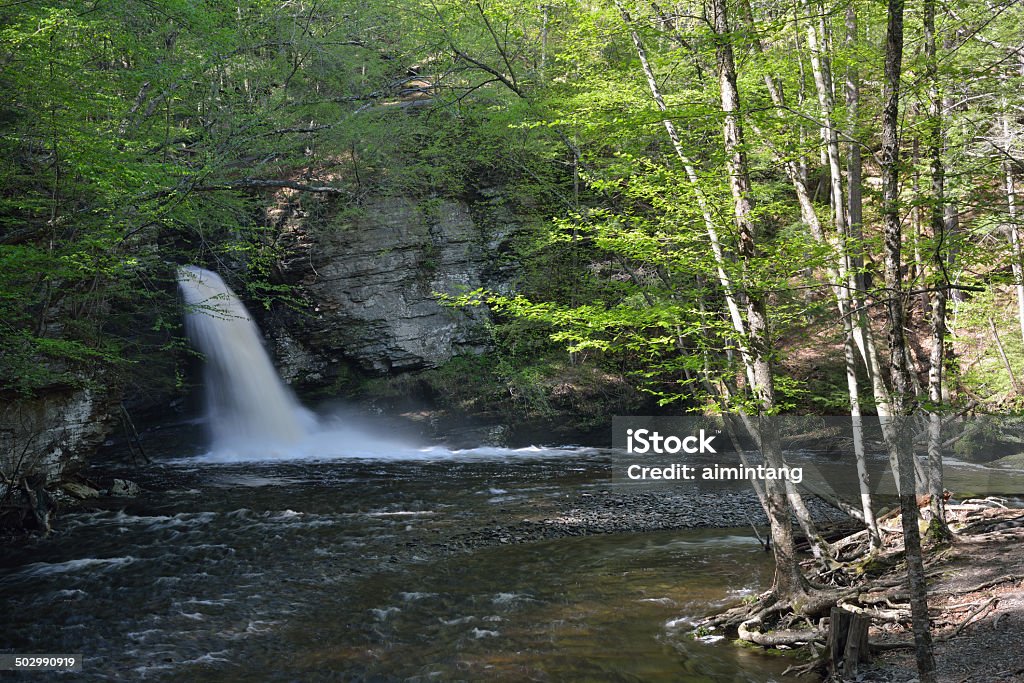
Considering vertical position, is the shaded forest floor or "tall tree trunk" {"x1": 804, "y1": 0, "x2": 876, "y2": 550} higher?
"tall tree trunk" {"x1": 804, "y1": 0, "x2": 876, "y2": 550}

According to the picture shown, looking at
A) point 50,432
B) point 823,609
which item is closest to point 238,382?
point 50,432

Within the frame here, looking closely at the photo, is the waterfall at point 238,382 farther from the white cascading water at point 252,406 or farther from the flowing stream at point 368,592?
the flowing stream at point 368,592

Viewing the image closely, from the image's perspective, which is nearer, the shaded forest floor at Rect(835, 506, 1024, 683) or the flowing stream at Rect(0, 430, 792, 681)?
the shaded forest floor at Rect(835, 506, 1024, 683)

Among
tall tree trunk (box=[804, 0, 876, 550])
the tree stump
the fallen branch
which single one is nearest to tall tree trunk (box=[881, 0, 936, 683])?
the tree stump

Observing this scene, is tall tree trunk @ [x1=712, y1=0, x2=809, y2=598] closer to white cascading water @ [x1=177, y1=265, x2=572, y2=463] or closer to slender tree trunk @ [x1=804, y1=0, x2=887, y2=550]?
slender tree trunk @ [x1=804, y1=0, x2=887, y2=550]

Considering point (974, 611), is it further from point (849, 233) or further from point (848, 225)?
point (848, 225)

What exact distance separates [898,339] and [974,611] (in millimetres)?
2902

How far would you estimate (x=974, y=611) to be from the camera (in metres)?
5.98

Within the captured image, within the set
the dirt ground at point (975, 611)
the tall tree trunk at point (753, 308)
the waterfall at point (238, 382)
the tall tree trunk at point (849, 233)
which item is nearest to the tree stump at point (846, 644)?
the dirt ground at point (975, 611)

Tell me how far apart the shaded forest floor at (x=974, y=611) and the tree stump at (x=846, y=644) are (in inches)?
4.1

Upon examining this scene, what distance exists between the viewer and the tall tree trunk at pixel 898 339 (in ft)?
15.5

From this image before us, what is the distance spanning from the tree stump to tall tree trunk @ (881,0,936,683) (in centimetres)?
58

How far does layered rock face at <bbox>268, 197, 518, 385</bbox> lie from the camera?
795 inches

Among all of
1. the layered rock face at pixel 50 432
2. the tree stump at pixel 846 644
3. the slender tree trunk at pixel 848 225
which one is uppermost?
the slender tree trunk at pixel 848 225
